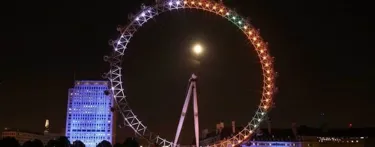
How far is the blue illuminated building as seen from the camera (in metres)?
118

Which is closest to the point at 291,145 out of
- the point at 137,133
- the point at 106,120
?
the point at 106,120

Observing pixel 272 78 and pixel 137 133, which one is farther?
pixel 272 78

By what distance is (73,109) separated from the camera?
119000 millimetres

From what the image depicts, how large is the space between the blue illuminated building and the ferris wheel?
76.2m

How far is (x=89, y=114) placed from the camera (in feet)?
393

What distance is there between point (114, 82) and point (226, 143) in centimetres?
1093

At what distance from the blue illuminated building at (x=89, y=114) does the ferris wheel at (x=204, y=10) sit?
76.2 meters

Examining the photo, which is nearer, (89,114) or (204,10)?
(204,10)

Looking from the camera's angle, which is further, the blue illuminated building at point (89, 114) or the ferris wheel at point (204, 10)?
the blue illuminated building at point (89, 114)

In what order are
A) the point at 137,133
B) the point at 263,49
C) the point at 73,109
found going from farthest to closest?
the point at 73,109 < the point at 263,49 < the point at 137,133

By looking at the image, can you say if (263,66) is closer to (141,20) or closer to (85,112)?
(141,20)

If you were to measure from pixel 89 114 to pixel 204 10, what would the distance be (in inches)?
3156

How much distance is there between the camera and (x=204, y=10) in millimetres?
44500

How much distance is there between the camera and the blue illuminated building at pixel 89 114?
118 metres
